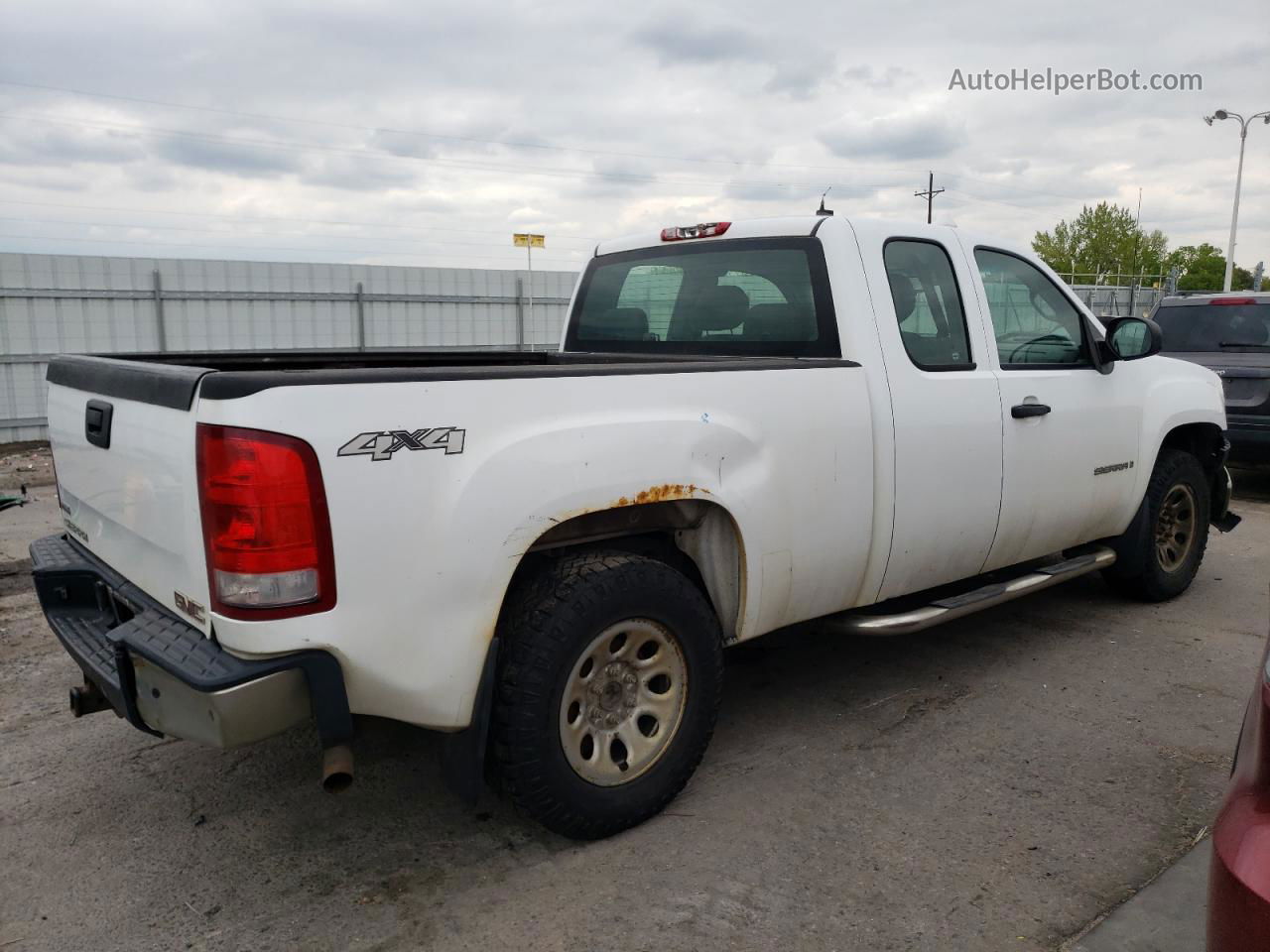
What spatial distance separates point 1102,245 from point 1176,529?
202 feet

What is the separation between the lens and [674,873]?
2.88 m

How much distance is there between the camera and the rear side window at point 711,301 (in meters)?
3.78

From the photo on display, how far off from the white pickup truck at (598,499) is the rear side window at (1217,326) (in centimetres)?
510

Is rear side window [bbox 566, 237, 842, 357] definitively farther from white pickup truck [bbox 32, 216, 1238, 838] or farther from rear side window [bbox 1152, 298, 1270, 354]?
rear side window [bbox 1152, 298, 1270, 354]

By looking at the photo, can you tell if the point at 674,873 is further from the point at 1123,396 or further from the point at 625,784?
the point at 1123,396

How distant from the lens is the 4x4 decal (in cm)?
241

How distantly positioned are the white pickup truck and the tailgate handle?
20mm

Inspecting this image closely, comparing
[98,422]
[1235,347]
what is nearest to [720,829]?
[98,422]

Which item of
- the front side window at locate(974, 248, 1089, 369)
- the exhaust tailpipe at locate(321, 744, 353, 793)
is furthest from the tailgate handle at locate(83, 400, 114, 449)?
the front side window at locate(974, 248, 1089, 369)

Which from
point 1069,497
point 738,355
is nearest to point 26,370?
point 738,355

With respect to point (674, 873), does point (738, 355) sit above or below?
above

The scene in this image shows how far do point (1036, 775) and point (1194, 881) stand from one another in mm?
709

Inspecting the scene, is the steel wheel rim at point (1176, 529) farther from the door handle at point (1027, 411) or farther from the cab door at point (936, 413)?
the cab door at point (936, 413)

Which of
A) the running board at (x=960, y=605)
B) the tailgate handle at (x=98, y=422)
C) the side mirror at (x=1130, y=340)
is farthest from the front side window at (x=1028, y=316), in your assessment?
the tailgate handle at (x=98, y=422)
